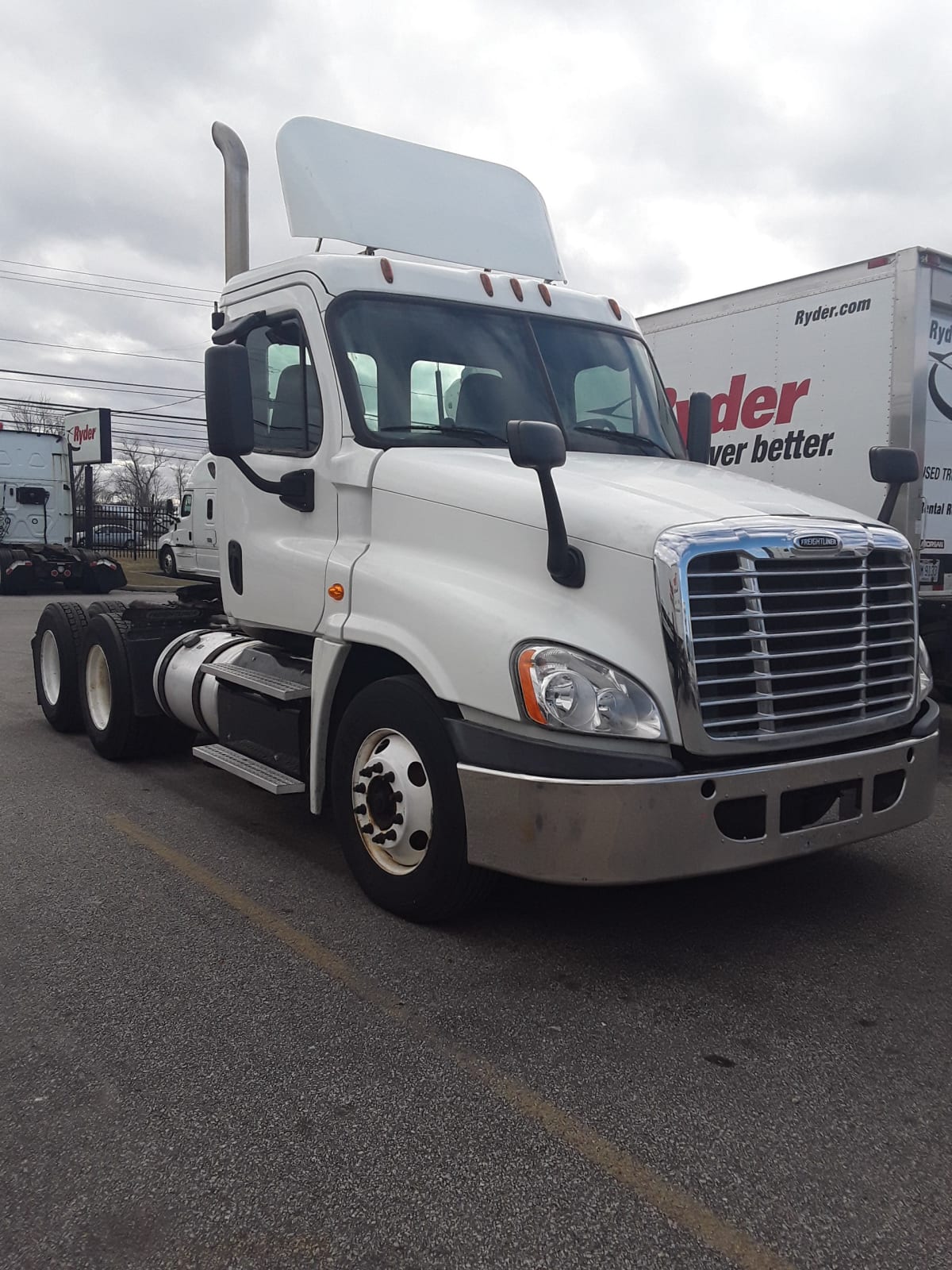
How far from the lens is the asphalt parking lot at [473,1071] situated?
2.41m

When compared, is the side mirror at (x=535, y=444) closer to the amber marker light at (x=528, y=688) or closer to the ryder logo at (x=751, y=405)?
the amber marker light at (x=528, y=688)

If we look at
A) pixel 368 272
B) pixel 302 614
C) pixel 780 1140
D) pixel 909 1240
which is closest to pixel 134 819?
pixel 302 614

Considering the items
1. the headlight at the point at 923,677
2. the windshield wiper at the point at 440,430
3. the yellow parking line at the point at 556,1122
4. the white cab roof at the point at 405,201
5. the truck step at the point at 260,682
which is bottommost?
the yellow parking line at the point at 556,1122

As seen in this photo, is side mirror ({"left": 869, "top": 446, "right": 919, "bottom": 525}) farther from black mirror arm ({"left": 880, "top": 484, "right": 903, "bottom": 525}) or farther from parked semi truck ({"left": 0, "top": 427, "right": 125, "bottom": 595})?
parked semi truck ({"left": 0, "top": 427, "right": 125, "bottom": 595})

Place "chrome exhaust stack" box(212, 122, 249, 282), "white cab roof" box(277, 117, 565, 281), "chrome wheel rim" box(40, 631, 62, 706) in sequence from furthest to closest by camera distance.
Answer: "chrome wheel rim" box(40, 631, 62, 706)
"chrome exhaust stack" box(212, 122, 249, 282)
"white cab roof" box(277, 117, 565, 281)

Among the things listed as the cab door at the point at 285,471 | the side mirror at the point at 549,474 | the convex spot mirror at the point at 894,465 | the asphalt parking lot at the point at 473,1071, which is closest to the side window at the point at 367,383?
the cab door at the point at 285,471

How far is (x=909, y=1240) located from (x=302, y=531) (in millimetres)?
3609

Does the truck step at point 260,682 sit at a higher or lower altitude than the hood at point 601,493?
lower

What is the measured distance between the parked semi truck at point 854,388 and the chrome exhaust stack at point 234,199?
388cm

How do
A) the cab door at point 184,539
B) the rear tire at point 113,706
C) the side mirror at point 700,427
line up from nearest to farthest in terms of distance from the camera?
1. the side mirror at point 700,427
2. the rear tire at point 113,706
3. the cab door at point 184,539

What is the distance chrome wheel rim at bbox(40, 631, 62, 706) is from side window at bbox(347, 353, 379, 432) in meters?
4.12

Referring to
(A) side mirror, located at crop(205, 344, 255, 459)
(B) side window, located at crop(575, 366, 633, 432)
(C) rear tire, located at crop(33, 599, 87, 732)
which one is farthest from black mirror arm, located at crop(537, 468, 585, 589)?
(C) rear tire, located at crop(33, 599, 87, 732)

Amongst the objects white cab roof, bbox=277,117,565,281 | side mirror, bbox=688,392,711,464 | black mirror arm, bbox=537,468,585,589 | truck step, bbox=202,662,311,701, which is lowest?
truck step, bbox=202,662,311,701

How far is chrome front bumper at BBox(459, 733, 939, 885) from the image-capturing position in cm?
344
